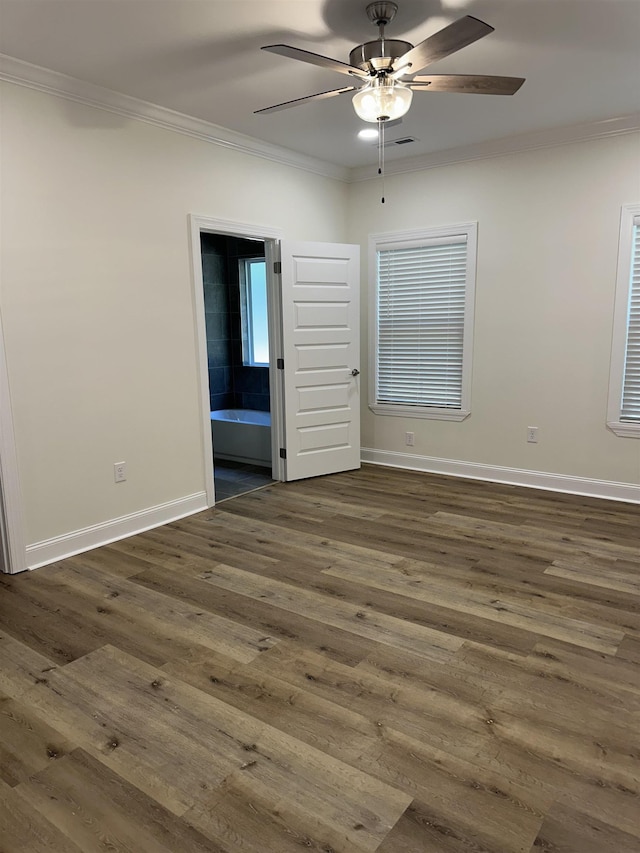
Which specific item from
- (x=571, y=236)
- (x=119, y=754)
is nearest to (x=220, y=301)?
(x=571, y=236)

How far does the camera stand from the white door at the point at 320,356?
4.94m

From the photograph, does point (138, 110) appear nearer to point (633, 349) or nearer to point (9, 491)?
point (9, 491)

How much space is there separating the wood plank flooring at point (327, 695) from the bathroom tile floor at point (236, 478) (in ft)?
3.57

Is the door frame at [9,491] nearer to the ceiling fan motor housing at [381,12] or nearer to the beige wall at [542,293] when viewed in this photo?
the ceiling fan motor housing at [381,12]

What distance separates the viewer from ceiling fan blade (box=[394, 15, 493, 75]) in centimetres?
209

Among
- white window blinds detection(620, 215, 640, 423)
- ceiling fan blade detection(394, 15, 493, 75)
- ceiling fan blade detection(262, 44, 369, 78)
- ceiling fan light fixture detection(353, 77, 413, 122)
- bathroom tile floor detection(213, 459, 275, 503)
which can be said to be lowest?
bathroom tile floor detection(213, 459, 275, 503)

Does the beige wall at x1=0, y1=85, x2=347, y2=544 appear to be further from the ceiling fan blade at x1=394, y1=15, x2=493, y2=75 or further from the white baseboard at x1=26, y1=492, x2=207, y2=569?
the ceiling fan blade at x1=394, y1=15, x2=493, y2=75

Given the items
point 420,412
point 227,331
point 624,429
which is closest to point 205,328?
point 420,412

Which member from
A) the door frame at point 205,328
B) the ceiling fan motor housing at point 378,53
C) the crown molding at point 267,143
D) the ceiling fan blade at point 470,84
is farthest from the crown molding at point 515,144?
the ceiling fan motor housing at point 378,53

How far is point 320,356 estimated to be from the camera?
16.8ft

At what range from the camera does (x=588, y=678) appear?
90.4 inches

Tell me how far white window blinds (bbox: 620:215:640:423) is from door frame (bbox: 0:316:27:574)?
4202mm

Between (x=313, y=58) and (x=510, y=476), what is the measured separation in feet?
11.9

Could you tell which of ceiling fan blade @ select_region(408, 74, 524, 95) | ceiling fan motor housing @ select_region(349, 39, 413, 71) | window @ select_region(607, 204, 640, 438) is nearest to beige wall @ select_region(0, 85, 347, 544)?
ceiling fan motor housing @ select_region(349, 39, 413, 71)
